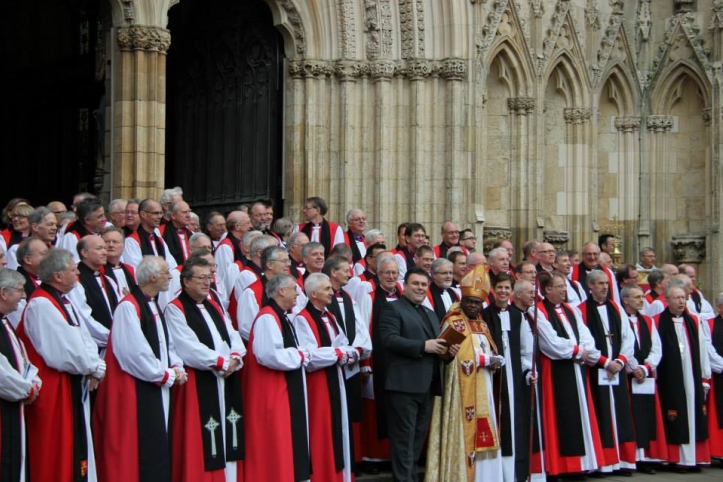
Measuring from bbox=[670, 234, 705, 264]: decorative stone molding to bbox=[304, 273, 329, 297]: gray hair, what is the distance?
1189cm

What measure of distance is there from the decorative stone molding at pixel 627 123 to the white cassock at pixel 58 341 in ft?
45.4

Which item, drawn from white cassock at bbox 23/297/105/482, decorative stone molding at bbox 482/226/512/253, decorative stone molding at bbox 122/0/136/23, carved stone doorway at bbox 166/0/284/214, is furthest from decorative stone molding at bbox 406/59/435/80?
white cassock at bbox 23/297/105/482

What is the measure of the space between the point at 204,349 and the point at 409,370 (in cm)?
178

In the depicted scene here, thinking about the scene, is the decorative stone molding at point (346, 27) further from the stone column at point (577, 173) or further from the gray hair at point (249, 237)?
the gray hair at point (249, 237)

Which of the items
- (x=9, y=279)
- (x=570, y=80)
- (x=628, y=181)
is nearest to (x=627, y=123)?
(x=628, y=181)

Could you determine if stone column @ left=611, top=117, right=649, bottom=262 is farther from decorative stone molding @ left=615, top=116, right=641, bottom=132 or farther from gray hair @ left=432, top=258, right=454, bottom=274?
gray hair @ left=432, top=258, right=454, bottom=274

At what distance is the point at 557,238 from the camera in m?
19.3

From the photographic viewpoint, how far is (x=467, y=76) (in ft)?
55.7

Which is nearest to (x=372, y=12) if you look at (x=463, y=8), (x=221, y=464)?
(x=463, y=8)

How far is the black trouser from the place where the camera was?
968 centimetres

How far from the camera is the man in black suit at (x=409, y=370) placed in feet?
31.7

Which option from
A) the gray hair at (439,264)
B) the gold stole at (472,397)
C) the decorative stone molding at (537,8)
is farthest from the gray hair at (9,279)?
the decorative stone molding at (537,8)

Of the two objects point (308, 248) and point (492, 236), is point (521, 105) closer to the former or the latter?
point (492, 236)

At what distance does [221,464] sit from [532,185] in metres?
10.6
